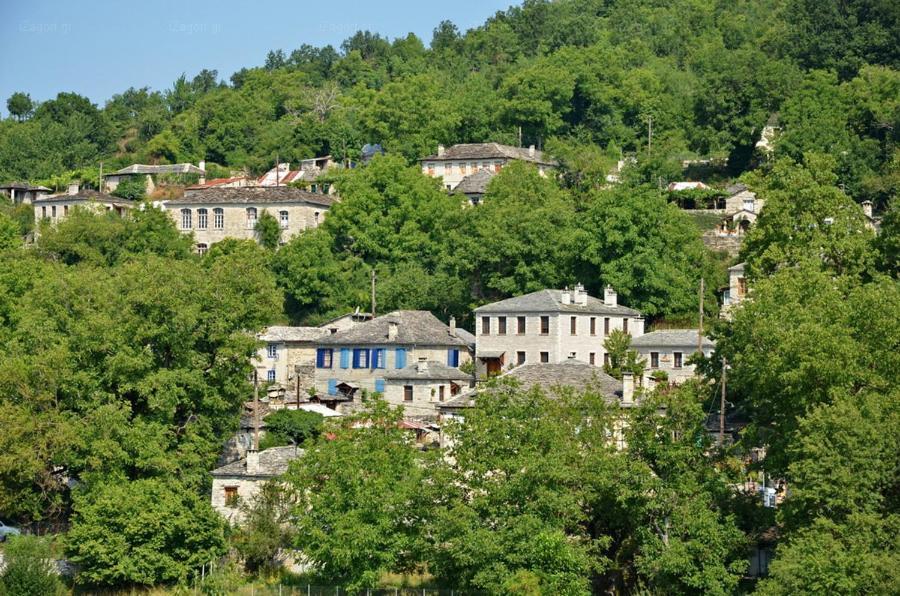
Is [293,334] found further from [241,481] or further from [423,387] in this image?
[241,481]

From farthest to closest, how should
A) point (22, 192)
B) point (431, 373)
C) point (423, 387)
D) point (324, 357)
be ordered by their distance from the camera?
point (22, 192), point (324, 357), point (431, 373), point (423, 387)

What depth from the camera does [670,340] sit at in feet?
221

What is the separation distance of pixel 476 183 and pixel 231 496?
46.4 metres

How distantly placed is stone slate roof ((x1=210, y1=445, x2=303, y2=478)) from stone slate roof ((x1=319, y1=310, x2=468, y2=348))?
53.6ft

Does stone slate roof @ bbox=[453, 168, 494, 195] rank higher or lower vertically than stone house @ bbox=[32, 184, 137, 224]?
higher

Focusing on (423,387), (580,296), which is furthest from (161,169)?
(423,387)

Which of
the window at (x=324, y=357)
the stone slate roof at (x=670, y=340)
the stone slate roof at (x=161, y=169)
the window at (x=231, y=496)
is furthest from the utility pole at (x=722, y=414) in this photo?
the stone slate roof at (x=161, y=169)

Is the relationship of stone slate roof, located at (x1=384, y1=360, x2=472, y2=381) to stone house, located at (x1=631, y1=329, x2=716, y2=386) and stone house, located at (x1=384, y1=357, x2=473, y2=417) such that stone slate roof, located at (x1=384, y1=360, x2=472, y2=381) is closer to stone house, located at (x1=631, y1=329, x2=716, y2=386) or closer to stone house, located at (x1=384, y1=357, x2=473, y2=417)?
stone house, located at (x1=384, y1=357, x2=473, y2=417)

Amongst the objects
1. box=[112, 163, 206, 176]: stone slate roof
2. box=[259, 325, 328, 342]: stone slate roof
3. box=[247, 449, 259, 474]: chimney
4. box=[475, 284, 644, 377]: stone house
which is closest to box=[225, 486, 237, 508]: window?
box=[247, 449, 259, 474]: chimney

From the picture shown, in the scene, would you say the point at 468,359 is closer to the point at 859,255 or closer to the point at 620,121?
the point at 859,255

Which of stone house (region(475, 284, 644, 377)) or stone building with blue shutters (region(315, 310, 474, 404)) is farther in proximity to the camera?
stone building with blue shutters (region(315, 310, 474, 404))

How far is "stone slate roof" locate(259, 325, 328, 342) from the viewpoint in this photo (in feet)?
244

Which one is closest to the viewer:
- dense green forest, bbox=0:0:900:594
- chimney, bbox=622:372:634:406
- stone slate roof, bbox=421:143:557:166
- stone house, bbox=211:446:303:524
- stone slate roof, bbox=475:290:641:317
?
dense green forest, bbox=0:0:900:594

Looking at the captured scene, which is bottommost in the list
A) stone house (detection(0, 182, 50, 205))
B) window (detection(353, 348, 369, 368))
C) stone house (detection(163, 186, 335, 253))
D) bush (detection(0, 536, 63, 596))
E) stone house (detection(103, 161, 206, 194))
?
bush (detection(0, 536, 63, 596))
